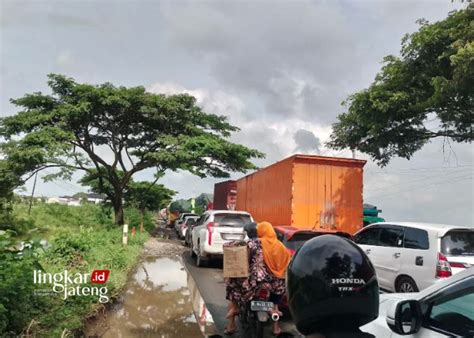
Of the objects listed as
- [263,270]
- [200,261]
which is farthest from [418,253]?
[200,261]

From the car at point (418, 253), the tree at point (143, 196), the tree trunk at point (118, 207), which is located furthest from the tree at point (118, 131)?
the car at point (418, 253)

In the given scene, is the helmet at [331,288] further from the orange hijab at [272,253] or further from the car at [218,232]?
the car at [218,232]

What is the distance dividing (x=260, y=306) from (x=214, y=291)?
4198 mm

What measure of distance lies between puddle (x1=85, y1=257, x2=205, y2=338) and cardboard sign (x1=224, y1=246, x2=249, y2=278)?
1252 mm

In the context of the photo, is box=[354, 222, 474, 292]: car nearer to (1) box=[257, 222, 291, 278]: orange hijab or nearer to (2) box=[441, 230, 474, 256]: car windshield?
(2) box=[441, 230, 474, 256]: car windshield

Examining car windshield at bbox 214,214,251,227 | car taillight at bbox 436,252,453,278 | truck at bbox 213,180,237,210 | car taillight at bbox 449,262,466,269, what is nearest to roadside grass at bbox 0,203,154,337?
car windshield at bbox 214,214,251,227

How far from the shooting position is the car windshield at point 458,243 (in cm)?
777

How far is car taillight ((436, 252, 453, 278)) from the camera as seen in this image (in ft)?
24.9

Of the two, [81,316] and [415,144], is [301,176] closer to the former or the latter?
[415,144]

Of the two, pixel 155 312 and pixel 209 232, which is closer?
pixel 155 312

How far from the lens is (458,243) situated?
7.88m

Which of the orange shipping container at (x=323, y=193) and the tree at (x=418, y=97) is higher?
the tree at (x=418, y=97)

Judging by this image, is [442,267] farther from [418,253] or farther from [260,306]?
[260,306]

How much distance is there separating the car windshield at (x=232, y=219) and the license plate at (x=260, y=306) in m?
7.31
